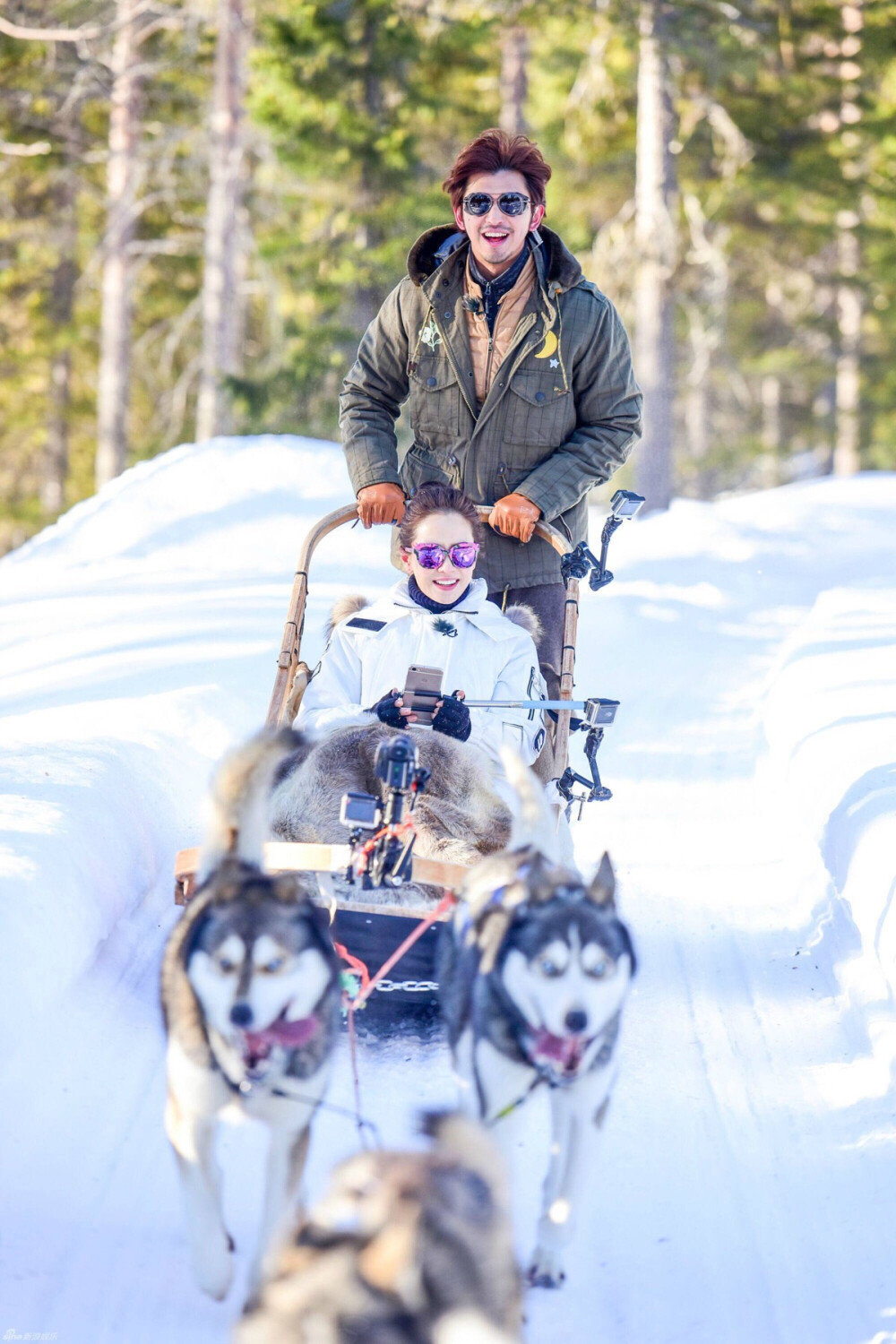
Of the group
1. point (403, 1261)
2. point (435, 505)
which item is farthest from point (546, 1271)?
point (435, 505)

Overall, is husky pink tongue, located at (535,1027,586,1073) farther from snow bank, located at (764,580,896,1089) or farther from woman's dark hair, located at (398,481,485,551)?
woman's dark hair, located at (398,481,485,551)

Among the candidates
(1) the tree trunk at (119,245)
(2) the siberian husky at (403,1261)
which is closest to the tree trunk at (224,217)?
(1) the tree trunk at (119,245)

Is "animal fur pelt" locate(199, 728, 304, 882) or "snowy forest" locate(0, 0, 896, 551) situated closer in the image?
"animal fur pelt" locate(199, 728, 304, 882)

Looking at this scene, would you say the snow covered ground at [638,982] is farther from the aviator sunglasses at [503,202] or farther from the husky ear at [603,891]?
the aviator sunglasses at [503,202]

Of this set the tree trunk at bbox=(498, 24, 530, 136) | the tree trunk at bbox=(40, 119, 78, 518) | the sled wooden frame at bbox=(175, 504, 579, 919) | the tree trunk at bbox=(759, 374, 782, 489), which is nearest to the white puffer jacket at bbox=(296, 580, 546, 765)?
the sled wooden frame at bbox=(175, 504, 579, 919)

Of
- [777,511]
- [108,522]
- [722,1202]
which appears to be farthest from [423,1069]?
[777,511]

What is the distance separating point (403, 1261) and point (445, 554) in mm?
2460

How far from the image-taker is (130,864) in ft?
14.4

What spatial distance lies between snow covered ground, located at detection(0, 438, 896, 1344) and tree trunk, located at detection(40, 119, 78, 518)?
31.9ft

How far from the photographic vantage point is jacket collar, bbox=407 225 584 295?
4414 millimetres

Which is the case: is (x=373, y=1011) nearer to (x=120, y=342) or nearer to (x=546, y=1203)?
(x=546, y=1203)

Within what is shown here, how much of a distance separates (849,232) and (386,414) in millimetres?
14567

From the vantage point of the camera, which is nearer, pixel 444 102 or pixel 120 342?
pixel 444 102

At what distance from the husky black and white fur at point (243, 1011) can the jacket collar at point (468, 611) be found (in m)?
1.56
